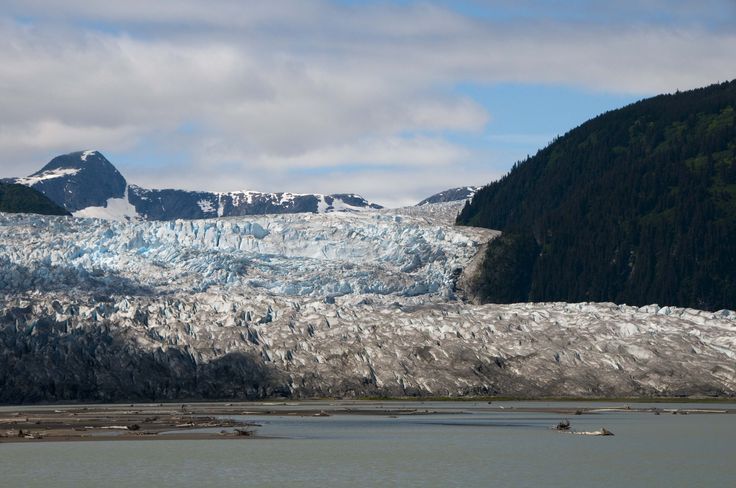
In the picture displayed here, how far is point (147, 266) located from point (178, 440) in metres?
88.5

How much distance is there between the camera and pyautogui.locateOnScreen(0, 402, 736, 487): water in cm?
6231

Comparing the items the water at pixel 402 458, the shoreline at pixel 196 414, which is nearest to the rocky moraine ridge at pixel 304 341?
the shoreline at pixel 196 414

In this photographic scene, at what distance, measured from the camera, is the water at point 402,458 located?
62.3 metres

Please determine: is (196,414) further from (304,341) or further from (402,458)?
(402,458)

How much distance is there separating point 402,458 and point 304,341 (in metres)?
77.7

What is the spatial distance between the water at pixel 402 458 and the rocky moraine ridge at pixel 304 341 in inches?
1856

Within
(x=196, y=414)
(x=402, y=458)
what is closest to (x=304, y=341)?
(x=196, y=414)

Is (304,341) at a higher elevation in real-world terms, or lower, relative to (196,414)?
higher

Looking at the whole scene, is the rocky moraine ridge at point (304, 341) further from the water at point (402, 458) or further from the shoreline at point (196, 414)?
the water at point (402, 458)

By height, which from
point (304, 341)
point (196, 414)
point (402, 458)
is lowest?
point (402, 458)

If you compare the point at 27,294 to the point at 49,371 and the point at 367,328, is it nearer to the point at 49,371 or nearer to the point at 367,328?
the point at 49,371

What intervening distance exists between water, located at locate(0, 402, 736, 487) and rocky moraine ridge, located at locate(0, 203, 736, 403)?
155ft

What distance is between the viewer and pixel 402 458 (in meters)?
72.4

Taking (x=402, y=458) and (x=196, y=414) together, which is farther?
(x=196, y=414)
